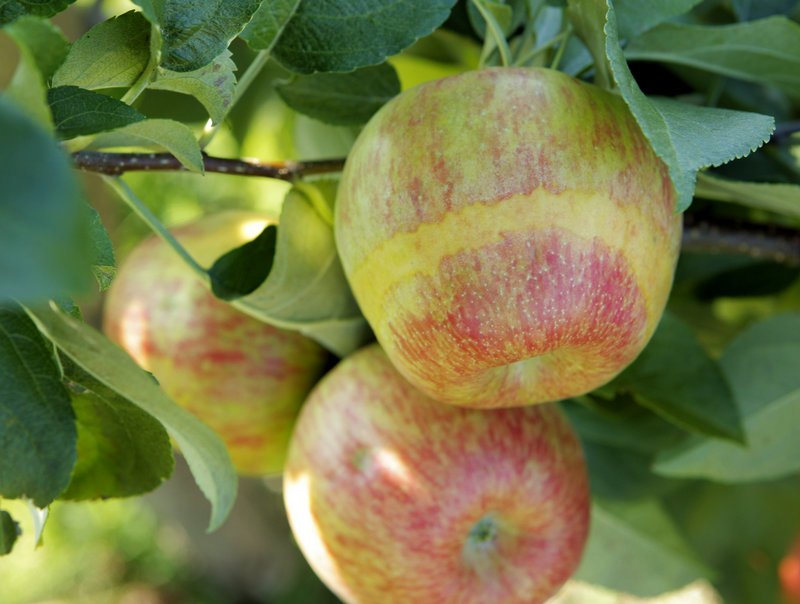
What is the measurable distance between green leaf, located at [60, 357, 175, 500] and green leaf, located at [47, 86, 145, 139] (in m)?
0.12

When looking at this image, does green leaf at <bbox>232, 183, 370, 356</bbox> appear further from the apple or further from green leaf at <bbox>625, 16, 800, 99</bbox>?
the apple

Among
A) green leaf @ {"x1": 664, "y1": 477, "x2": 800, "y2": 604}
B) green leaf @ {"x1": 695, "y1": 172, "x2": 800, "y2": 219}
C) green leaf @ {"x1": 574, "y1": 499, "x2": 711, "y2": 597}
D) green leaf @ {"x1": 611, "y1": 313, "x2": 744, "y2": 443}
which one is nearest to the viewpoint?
green leaf @ {"x1": 695, "y1": 172, "x2": 800, "y2": 219}

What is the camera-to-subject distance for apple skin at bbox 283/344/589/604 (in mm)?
514

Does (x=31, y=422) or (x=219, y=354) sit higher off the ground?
(x=31, y=422)

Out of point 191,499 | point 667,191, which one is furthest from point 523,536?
point 191,499

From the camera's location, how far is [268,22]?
0.47 metres

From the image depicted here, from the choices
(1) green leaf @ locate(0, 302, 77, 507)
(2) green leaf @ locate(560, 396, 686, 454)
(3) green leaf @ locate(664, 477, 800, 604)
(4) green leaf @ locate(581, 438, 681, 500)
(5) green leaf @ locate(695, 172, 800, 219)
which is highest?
(1) green leaf @ locate(0, 302, 77, 507)

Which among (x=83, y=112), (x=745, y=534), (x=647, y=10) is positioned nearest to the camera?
(x=83, y=112)

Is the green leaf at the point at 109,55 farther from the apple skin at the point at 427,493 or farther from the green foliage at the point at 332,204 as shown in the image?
the apple skin at the point at 427,493

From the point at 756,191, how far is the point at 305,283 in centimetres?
29

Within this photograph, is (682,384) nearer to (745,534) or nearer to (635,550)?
(635,550)

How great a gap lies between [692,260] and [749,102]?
0.16 m

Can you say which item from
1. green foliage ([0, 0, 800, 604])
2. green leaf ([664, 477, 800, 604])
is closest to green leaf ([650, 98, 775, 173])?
green foliage ([0, 0, 800, 604])

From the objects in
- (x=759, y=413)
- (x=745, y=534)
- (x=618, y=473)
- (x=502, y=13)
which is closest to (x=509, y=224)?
(x=502, y=13)
